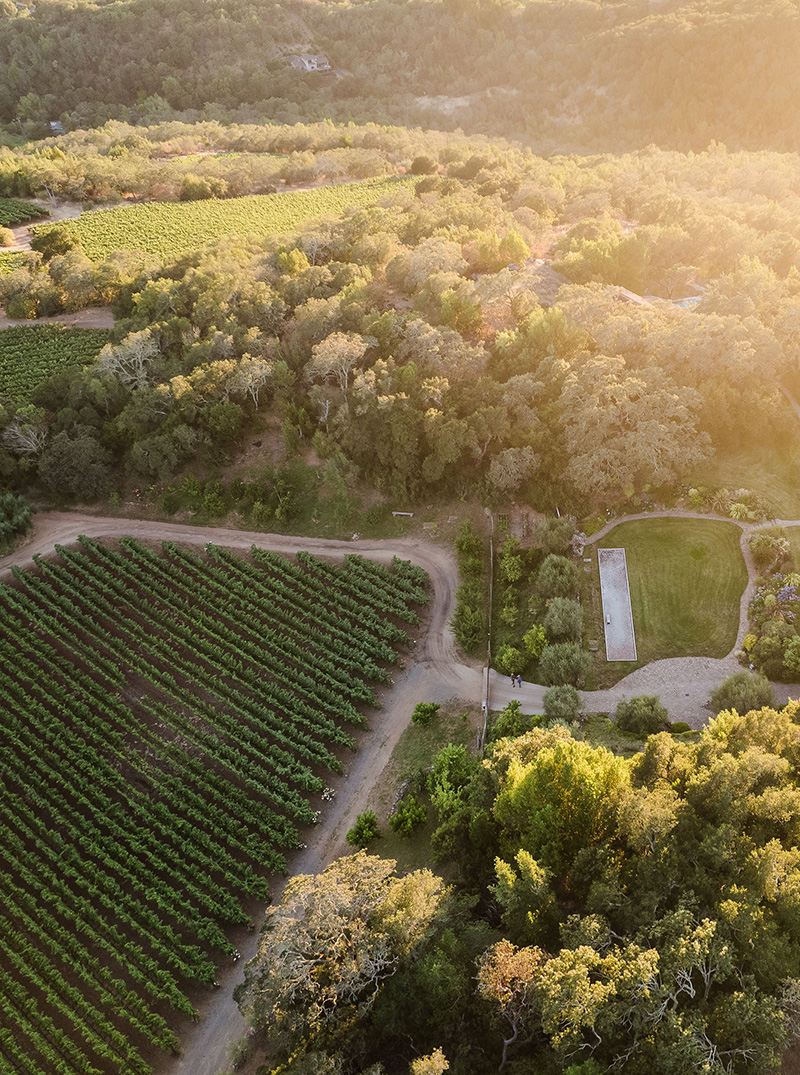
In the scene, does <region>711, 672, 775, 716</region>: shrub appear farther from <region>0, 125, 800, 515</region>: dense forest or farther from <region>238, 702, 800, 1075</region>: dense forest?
<region>0, 125, 800, 515</region>: dense forest

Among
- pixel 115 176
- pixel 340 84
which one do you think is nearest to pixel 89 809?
pixel 115 176

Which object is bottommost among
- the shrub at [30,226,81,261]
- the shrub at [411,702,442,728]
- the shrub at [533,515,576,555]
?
the shrub at [411,702,442,728]

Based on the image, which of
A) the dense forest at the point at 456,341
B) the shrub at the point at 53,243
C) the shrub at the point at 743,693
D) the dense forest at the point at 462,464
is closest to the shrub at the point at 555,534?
the dense forest at the point at 462,464

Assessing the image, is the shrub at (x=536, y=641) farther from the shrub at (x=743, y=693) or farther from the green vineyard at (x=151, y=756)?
the shrub at (x=743, y=693)

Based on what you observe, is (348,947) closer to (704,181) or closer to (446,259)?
(446,259)

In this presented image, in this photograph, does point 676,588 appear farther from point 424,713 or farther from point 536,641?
point 424,713

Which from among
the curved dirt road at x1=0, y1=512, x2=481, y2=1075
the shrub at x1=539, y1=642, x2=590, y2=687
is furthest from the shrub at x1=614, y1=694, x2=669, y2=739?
the curved dirt road at x1=0, y1=512, x2=481, y2=1075

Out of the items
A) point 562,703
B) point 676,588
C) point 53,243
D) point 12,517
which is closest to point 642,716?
point 562,703
